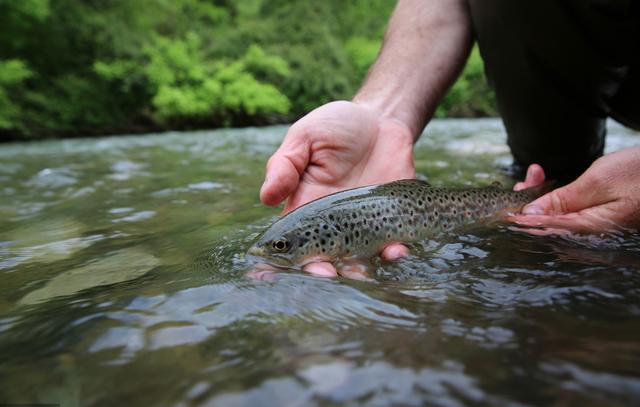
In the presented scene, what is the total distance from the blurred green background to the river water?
37.1ft

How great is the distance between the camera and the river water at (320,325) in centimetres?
104

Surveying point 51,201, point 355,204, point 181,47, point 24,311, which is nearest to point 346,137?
point 355,204

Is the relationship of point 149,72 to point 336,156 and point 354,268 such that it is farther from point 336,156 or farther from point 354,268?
point 354,268

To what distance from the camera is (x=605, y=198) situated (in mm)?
2170

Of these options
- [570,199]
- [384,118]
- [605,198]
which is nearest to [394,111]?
[384,118]

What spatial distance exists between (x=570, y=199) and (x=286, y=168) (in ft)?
4.80

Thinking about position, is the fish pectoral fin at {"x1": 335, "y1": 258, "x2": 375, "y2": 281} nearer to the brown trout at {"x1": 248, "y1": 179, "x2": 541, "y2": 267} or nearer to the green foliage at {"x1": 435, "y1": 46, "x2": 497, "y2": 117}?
the brown trout at {"x1": 248, "y1": 179, "x2": 541, "y2": 267}

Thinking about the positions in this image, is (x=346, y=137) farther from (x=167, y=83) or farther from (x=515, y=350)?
(x=167, y=83)

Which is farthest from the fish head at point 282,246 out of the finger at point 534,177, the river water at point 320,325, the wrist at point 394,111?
the finger at point 534,177

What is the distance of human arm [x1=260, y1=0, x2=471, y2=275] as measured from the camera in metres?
2.38

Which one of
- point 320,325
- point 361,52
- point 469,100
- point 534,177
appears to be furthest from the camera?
point 361,52

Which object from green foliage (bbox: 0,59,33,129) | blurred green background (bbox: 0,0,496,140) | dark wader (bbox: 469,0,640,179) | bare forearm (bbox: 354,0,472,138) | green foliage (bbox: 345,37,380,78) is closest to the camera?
dark wader (bbox: 469,0,640,179)

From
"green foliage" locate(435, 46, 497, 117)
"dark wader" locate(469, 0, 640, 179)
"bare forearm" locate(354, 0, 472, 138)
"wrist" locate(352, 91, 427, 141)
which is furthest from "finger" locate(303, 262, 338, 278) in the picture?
"green foliage" locate(435, 46, 497, 117)

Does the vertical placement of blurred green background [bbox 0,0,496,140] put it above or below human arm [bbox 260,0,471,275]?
above
